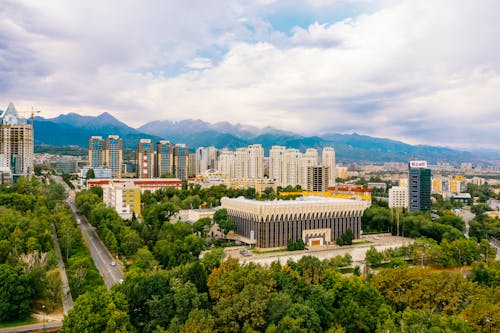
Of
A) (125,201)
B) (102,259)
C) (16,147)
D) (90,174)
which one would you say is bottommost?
(102,259)

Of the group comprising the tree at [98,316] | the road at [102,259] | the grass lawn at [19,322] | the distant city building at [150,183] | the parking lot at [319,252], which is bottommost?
the grass lawn at [19,322]

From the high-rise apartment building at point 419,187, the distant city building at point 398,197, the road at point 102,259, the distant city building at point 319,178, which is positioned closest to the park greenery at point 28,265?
the road at point 102,259

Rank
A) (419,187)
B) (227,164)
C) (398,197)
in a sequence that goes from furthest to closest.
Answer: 1. (227,164)
2. (398,197)
3. (419,187)

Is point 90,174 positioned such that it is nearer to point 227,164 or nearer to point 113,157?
point 113,157

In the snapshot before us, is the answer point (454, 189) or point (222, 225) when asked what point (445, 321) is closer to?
point (222, 225)

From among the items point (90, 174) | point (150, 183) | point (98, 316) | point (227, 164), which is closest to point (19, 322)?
point (98, 316)

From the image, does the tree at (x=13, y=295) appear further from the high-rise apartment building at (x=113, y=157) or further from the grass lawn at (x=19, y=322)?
the high-rise apartment building at (x=113, y=157)

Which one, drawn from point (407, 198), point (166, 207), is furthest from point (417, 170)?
point (166, 207)

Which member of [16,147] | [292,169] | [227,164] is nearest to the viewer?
[16,147]
